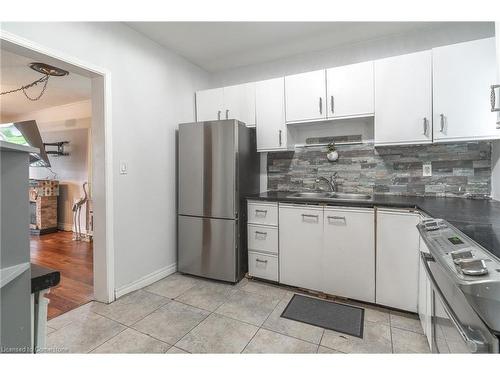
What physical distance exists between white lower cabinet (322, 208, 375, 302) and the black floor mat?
0.45 ft

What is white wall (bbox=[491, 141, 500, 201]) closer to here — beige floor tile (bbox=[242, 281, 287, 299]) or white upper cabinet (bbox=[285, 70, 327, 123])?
white upper cabinet (bbox=[285, 70, 327, 123])

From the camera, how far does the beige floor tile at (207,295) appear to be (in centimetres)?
218

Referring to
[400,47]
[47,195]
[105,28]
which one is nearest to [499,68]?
[400,47]

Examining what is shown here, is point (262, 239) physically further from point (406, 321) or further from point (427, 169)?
point (427, 169)

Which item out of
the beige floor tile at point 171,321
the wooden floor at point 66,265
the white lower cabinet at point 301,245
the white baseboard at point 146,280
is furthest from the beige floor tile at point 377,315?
the wooden floor at point 66,265

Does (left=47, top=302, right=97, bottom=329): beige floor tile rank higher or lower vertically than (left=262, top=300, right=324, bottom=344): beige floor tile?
higher

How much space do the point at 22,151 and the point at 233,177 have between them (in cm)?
181

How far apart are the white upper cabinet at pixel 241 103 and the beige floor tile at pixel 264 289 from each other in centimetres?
170

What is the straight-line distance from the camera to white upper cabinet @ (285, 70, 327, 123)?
2.47m

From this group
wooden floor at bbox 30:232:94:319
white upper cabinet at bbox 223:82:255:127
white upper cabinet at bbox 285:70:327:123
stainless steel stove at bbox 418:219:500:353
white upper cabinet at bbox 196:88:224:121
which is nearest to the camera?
stainless steel stove at bbox 418:219:500:353

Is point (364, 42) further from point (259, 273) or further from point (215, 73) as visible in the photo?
point (259, 273)

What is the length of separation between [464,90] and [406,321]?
72.1 inches

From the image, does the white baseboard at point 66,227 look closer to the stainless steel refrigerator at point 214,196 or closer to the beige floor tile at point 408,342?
the stainless steel refrigerator at point 214,196

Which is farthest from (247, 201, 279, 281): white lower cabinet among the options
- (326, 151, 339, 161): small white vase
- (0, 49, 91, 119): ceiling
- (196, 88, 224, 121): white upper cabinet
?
(0, 49, 91, 119): ceiling
